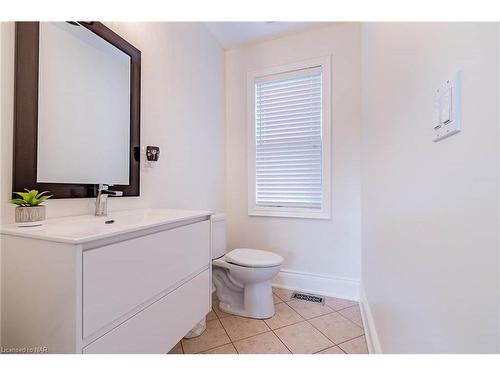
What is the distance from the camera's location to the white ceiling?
2.14 m

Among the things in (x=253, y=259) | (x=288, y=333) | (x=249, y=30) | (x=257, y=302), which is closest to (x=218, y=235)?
(x=253, y=259)

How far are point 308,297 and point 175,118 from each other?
1.94m

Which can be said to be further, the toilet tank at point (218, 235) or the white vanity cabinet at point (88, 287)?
the toilet tank at point (218, 235)

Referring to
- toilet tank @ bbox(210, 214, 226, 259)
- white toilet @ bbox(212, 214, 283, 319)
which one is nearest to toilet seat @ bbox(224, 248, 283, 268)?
white toilet @ bbox(212, 214, 283, 319)

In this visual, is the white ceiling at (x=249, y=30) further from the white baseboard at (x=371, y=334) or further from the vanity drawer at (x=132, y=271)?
the white baseboard at (x=371, y=334)

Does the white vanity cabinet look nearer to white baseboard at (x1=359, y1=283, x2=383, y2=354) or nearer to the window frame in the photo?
white baseboard at (x1=359, y1=283, x2=383, y2=354)

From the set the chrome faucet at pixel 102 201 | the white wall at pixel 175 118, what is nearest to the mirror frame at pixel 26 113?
the white wall at pixel 175 118

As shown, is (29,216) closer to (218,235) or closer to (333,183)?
(218,235)

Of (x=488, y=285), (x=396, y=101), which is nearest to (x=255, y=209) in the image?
(x=396, y=101)

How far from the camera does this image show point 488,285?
1.35 ft

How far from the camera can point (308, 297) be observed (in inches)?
84.3

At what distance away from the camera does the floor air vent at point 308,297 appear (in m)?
2.08

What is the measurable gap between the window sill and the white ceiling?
5.74 feet
